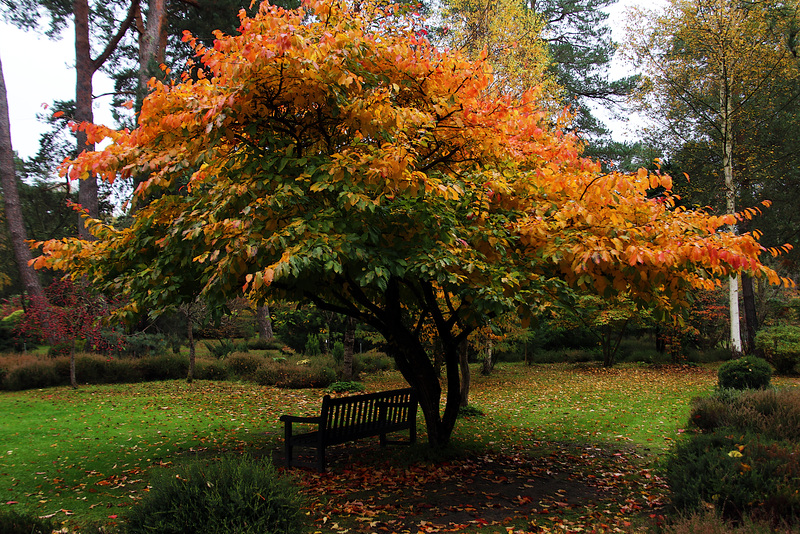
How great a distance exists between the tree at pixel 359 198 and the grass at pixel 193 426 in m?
2.10

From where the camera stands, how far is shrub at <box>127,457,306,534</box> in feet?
9.86

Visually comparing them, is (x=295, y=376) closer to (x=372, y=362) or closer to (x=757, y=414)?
(x=372, y=362)

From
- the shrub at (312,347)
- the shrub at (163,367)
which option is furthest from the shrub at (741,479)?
the shrub at (312,347)

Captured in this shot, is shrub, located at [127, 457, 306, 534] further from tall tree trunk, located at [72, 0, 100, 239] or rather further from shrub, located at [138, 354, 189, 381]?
tall tree trunk, located at [72, 0, 100, 239]

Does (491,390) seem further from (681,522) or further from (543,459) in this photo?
(681,522)

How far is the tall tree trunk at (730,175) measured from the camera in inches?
585

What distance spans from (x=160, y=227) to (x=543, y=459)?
533cm

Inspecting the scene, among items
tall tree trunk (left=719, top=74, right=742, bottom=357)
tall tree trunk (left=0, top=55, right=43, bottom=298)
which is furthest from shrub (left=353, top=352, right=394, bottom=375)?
tall tree trunk (left=719, top=74, right=742, bottom=357)

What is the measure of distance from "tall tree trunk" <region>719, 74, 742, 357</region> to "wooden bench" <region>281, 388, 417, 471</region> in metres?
12.3

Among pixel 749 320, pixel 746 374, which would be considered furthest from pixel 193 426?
pixel 749 320

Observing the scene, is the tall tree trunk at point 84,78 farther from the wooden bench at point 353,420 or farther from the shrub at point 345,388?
the wooden bench at point 353,420

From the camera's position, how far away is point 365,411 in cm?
629

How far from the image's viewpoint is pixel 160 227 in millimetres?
5453

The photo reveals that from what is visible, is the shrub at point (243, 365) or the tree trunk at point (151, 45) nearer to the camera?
the tree trunk at point (151, 45)
